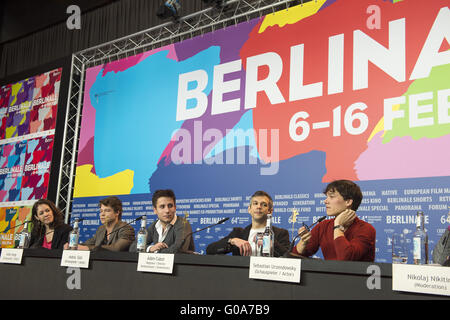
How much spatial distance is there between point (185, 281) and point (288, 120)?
6.63ft

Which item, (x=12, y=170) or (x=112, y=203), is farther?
(x=12, y=170)

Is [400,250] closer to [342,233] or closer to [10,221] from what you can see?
[342,233]

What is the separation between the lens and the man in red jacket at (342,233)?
2.08 m

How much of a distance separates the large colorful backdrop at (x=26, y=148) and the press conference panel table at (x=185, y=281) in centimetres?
289

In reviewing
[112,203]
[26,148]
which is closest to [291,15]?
[112,203]

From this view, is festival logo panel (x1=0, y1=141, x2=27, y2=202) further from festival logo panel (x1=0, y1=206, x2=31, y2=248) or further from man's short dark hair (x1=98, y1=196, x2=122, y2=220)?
man's short dark hair (x1=98, y1=196, x2=122, y2=220)

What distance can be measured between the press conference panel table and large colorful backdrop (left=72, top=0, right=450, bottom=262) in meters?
1.32

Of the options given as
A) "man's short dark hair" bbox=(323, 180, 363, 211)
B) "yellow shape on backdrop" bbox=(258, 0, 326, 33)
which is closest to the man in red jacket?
"man's short dark hair" bbox=(323, 180, 363, 211)

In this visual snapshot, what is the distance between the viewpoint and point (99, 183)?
4598 millimetres

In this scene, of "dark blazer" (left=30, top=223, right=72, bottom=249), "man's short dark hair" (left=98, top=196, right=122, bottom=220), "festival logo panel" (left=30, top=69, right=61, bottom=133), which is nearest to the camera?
"dark blazer" (left=30, top=223, right=72, bottom=249)

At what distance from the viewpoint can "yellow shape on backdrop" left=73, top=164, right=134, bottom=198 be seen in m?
4.38

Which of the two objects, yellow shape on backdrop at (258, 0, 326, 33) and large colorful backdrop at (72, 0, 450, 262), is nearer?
large colorful backdrop at (72, 0, 450, 262)
